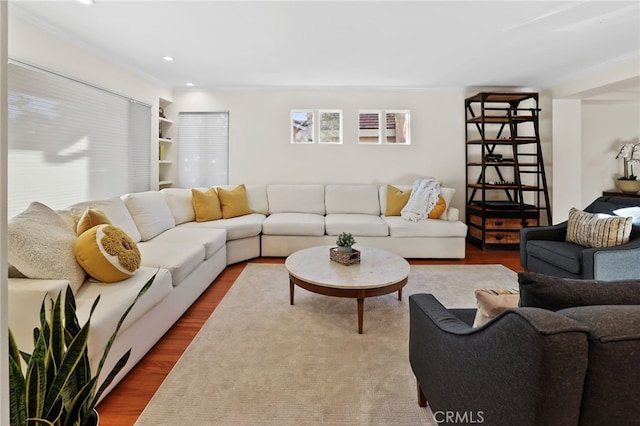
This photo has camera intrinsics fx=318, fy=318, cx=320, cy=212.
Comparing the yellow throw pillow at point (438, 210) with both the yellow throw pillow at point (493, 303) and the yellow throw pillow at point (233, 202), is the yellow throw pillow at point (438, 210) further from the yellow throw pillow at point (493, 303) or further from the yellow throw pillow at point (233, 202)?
the yellow throw pillow at point (493, 303)

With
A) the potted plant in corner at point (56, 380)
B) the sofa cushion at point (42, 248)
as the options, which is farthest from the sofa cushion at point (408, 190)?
the potted plant in corner at point (56, 380)

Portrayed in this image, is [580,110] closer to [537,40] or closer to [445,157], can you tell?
[445,157]

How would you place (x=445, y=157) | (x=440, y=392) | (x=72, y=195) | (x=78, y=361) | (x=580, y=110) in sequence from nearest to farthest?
1. (x=78, y=361)
2. (x=440, y=392)
3. (x=72, y=195)
4. (x=580, y=110)
5. (x=445, y=157)

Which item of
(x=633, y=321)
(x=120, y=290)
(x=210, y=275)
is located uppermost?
(x=633, y=321)

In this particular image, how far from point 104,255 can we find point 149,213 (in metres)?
1.49

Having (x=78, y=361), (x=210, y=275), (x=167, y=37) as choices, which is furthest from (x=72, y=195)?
(x=78, y=361)

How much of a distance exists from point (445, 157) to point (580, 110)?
1964 mm

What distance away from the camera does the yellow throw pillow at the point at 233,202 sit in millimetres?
4246

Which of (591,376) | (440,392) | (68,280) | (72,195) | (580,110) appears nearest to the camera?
(591,376)

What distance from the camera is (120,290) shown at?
177 centimetres

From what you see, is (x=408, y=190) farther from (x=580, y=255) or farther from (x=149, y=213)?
(x=149, y=213)

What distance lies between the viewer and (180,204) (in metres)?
3.93

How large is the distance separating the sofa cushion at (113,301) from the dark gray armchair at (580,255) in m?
3.15

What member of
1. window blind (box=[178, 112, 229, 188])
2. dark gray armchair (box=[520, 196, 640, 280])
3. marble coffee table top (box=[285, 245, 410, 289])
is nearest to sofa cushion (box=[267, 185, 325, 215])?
window blind (box=[178, 112, 229, 188])
